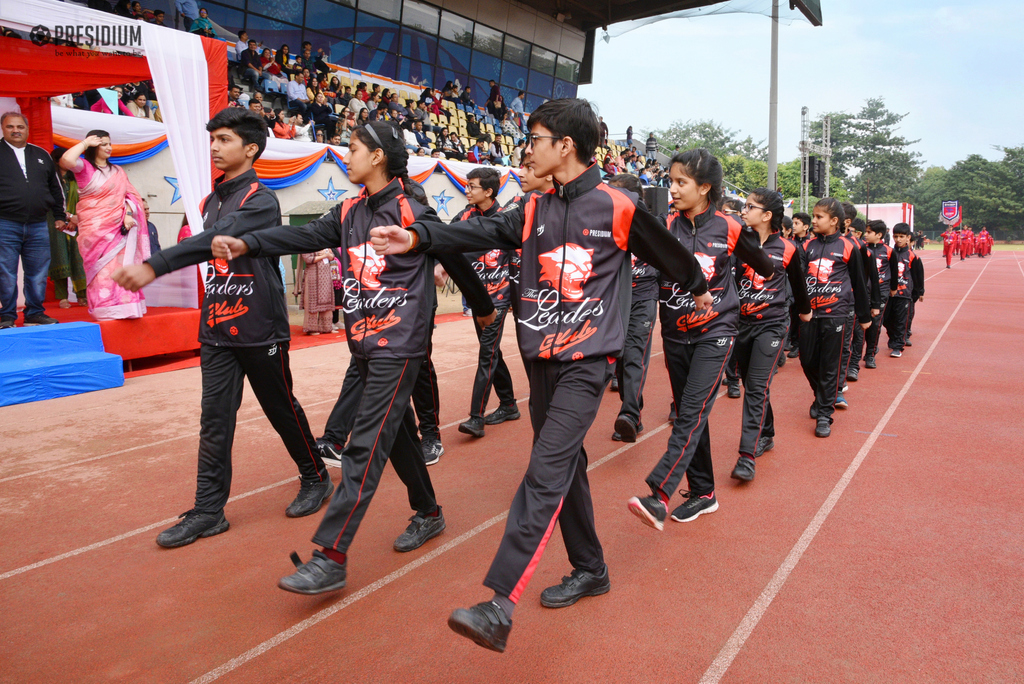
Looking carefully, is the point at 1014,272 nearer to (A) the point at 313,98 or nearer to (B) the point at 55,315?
(A) the point at 313,98

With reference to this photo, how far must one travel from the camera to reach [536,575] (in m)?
3.48

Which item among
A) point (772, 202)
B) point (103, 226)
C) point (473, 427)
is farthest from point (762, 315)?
point (103, 226)

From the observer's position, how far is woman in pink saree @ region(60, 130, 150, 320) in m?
7.86

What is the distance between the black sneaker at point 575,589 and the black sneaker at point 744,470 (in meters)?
1.90

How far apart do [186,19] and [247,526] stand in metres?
15.0

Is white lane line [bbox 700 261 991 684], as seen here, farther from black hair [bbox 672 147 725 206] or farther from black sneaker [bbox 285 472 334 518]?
black sneaker [bbox 285 472 334 518]

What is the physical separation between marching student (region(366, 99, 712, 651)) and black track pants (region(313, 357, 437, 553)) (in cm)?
68

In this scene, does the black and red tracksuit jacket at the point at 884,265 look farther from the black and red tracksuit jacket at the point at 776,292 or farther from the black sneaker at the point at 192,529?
the black sneaker at the point at 192,529

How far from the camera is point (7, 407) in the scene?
6.73 meters

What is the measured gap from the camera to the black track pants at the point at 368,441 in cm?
311

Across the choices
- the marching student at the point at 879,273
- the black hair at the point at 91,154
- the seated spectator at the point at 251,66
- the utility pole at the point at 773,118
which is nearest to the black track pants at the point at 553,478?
the black hair at the point at 91,154

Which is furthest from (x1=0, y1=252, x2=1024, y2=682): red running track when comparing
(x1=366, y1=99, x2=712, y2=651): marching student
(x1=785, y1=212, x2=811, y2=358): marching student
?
(x1=785, y1=212, x2=811, y2=358): marching student

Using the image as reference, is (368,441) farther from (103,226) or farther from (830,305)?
(103,226)

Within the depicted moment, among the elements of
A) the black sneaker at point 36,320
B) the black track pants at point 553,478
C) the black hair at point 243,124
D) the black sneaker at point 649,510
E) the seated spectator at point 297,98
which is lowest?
the black sneaker at point 649,510
